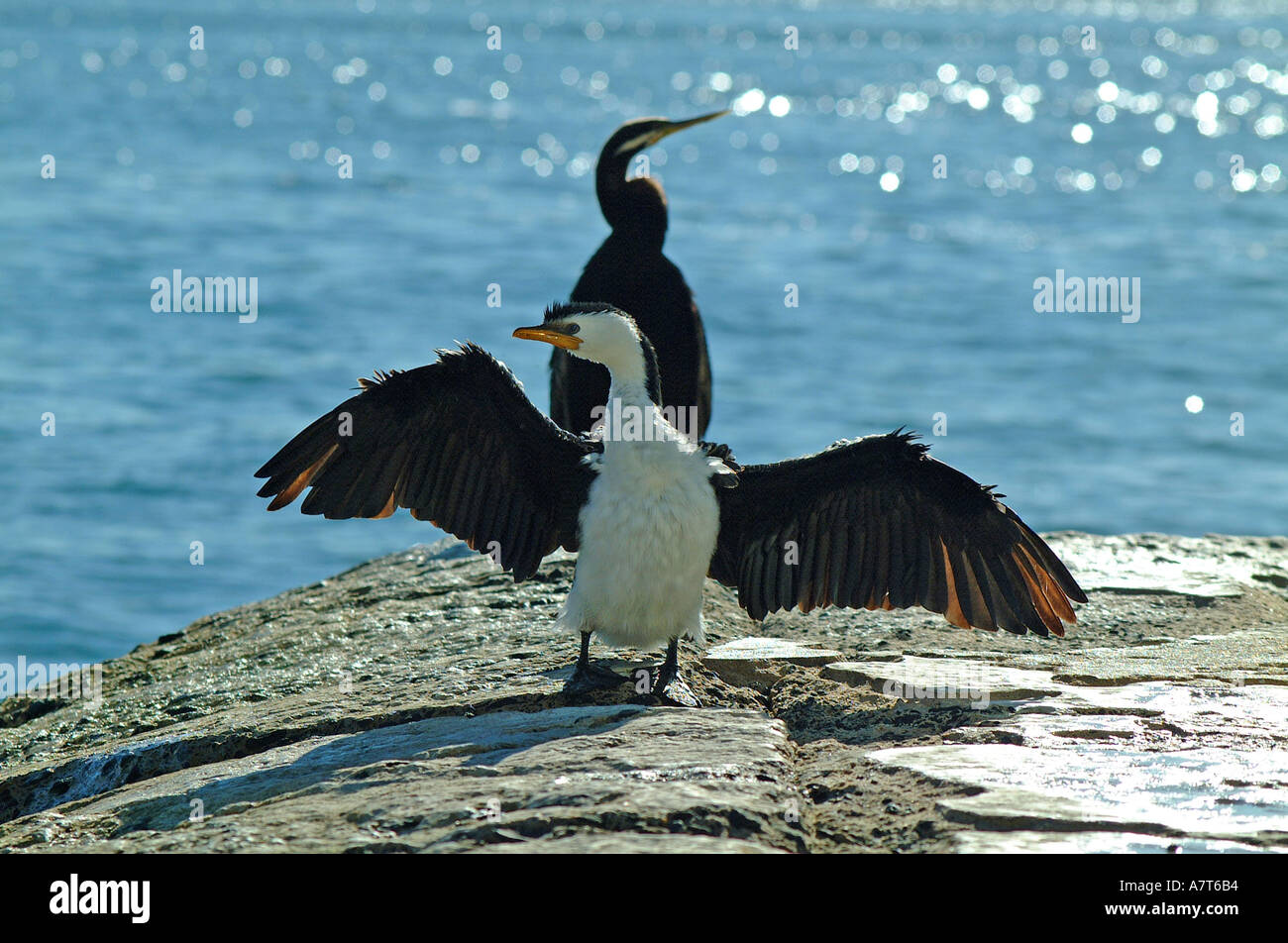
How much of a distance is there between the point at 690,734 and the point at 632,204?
4182mm

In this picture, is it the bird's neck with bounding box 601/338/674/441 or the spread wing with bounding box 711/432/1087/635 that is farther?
the spread wing with bounding box 711/432/1087/635

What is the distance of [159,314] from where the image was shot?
17453 mm

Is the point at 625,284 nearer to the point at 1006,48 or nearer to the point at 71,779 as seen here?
the point at 71,779

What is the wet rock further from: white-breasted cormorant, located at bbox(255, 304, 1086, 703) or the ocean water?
the ocean water

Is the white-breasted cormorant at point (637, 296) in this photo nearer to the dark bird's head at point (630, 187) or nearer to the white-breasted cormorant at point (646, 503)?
the dark bird's head at point (630, 187)

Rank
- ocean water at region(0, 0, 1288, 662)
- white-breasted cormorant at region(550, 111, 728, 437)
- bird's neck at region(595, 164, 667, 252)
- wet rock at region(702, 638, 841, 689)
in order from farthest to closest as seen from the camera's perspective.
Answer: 1. ocean water at region(0, 0, 1288, 662)
2. bird's neck at region(595, 164, 667, 252)
3. white-breasted cormorant at region(550, 111, 728, 437)
4. wet rock at region(702, 638, 841, 689)

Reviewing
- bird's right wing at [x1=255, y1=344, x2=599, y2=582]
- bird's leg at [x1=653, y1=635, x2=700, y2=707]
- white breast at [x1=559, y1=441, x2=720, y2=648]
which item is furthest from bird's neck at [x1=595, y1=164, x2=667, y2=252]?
bird's leg at [x1=653, y1=635, x2=700, y2=707]

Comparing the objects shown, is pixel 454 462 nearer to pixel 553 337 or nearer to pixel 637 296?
pixel 553 337

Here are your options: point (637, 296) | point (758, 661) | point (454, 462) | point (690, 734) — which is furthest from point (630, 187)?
point (690, 734)

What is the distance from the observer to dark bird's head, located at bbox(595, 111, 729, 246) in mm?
8102

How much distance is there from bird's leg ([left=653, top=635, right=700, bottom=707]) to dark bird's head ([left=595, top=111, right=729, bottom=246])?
3415 mm

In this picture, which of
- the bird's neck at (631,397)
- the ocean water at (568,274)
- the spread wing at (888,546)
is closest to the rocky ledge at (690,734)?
the spread wing at (888,546)

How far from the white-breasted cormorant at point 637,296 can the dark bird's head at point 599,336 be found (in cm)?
248
